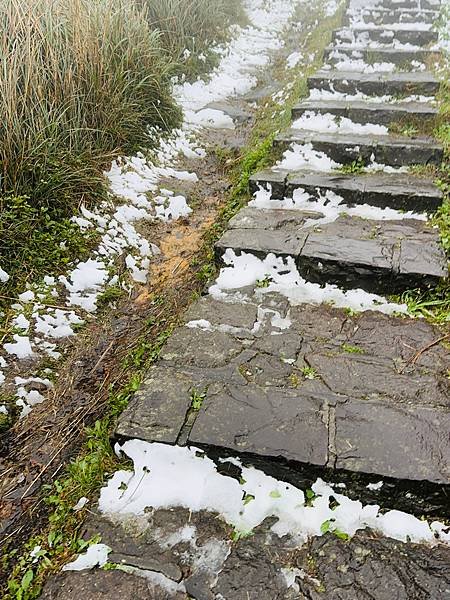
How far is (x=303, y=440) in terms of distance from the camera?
1.74 metres

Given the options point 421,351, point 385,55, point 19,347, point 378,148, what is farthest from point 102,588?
point 385,55

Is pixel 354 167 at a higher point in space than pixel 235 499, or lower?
higher

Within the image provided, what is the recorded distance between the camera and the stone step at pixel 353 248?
2438mm

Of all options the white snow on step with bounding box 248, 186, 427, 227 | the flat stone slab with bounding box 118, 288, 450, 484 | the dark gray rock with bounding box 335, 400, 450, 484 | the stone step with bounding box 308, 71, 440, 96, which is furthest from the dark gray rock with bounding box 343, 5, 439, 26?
the dark gray rock with bounding box 335, 400, 450, 484

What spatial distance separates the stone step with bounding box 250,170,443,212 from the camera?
2971 mm

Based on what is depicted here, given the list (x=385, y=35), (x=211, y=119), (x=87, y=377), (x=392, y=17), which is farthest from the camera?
(x=392, y=17)

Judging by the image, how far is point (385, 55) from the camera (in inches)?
185

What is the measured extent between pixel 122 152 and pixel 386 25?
3.58 metres

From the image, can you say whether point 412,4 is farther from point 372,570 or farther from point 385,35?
point 372,570

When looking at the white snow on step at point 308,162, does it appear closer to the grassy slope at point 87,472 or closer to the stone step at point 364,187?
the stone step at point 364,187

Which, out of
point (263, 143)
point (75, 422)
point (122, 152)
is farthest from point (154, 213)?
point (75, 422)

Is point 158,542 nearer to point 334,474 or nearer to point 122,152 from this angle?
point 334,474

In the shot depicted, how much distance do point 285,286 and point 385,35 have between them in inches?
153

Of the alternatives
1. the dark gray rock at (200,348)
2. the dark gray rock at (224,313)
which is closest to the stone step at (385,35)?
the dark gray rock at (224,313)
